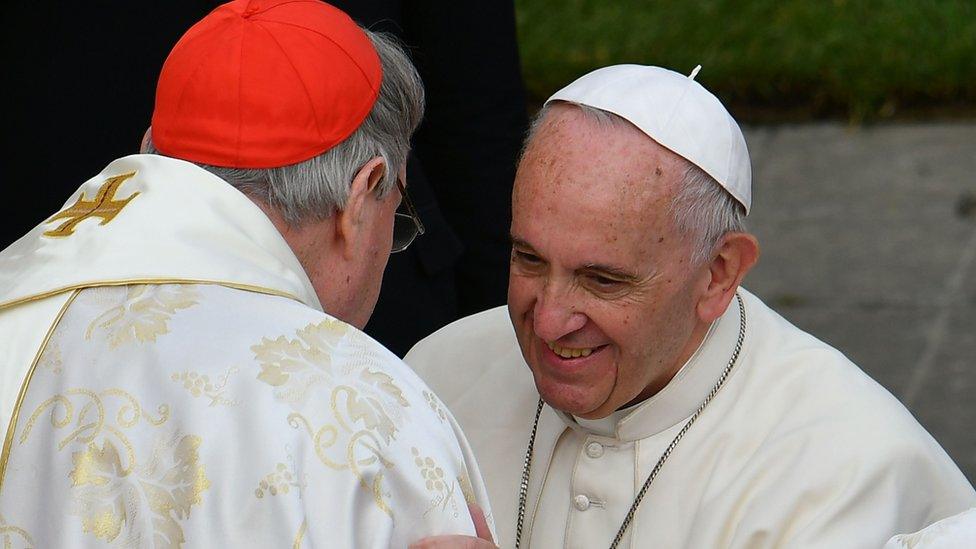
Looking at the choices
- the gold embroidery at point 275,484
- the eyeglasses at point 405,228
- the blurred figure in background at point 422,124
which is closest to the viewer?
the gold embroidery at point 275,484

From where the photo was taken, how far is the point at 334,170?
2.18 meters

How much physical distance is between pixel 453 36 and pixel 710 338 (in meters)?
1.11

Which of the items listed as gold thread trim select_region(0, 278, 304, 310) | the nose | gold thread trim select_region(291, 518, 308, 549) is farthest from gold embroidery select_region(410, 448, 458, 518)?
the nose

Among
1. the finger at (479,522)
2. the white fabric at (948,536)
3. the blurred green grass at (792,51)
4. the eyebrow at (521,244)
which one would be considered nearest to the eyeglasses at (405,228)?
the eyebrow at (521,244)

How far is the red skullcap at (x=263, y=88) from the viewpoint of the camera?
2156 millimetres

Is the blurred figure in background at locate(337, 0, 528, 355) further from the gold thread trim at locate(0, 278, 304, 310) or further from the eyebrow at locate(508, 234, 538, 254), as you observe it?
the gold thread trim at locate(0, 278, 304, 310)

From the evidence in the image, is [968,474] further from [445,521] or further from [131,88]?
[445,521]

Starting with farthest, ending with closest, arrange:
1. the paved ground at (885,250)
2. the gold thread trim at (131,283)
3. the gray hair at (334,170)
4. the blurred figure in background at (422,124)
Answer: the paved ground at (885,250) → the blurred figure in background at (422,124) → the gray hair at (334,170) → the gold thread trim at (131,283)

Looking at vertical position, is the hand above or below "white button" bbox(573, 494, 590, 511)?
above

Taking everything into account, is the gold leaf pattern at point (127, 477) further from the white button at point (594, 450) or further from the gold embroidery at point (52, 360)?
the white button at point (594, 450)

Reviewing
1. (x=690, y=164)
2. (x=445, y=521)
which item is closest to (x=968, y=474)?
(x=690, y=164)

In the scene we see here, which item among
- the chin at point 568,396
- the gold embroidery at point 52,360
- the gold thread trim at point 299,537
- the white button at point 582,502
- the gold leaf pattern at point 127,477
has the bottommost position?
the white button at point 582,502

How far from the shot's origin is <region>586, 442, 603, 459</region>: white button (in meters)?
2.92

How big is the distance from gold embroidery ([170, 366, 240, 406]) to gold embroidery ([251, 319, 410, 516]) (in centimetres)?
4
